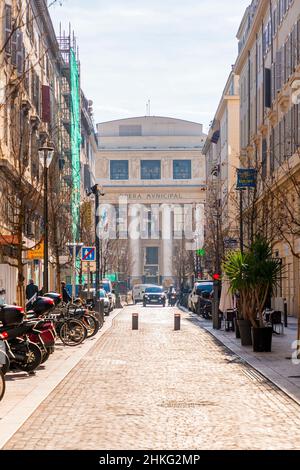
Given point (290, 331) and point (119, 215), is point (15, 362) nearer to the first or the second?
point (290, 331)

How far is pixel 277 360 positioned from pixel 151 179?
120 m

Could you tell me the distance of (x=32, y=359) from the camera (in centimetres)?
1764

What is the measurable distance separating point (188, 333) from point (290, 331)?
3.18 metres

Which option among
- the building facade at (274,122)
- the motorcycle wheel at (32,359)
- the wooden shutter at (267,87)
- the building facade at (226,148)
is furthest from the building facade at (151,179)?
the motorcycle wheel at (32,359)

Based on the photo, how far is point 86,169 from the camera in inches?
3600

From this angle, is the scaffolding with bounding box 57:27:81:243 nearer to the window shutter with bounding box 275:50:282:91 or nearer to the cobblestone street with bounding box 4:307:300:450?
the window shutter with bounding box 275:50:282:91

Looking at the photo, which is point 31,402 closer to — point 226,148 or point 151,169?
point 226,148

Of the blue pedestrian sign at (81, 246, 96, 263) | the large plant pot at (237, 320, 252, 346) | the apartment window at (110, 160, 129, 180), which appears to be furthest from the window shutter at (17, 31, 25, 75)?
the apartment window at (110, 160, 129, 180)

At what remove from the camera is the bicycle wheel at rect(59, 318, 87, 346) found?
84.7ft

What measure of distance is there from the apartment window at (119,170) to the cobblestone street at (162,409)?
118072 millimetres

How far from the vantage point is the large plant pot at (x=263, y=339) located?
2314 centimetres

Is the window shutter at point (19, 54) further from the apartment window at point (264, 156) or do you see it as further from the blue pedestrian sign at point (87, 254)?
the apartment window at point (264, 156)

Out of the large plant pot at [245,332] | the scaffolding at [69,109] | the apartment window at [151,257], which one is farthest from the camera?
the apartment window at [151,257]
